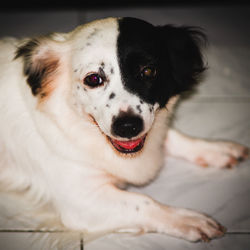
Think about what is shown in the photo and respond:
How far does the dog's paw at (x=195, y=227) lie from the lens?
4.17 ft

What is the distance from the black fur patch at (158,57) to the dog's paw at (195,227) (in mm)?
494

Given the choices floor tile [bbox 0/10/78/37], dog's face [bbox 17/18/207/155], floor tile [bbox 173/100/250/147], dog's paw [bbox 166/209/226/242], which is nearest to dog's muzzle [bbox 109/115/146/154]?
dog's face [bbox 17/18/207/155]

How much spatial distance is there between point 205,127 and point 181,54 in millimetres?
701

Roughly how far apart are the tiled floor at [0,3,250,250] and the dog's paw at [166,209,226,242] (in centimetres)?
3

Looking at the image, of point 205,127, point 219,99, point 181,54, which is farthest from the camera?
point 219,99

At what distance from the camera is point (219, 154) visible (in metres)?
1.64

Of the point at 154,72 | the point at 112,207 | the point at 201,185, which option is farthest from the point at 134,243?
the point at 154,72

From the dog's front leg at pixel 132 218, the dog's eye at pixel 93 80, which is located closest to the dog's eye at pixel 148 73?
the dog's eye at pixel 93 80

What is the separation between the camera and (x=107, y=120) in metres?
1.16

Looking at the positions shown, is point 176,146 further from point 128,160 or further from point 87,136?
point 87,136

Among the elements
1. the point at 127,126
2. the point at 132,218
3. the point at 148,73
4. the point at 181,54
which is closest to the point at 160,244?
the point at 132,218

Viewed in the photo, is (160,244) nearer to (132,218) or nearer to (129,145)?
(132,218)

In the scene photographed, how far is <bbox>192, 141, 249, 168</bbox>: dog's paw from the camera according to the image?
64.5 inches

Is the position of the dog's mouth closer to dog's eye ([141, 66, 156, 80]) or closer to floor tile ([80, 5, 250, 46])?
dog's eye ([141, 66, 156, 80])
